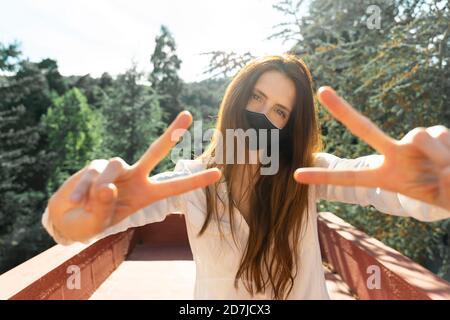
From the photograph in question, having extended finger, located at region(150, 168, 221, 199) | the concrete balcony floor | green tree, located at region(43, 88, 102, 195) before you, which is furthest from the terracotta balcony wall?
green tree, located at region(43, 88, 102, 195)

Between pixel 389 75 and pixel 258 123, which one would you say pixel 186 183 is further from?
pixel 389 75

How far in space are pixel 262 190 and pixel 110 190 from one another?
1.84 ft

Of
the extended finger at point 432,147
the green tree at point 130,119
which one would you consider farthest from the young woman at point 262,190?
the green tree at point 130,119

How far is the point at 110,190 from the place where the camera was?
0.89m

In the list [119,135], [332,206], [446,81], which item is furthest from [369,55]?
[119,135]

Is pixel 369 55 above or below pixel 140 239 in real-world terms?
above

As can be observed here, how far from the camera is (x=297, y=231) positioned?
4.06ft

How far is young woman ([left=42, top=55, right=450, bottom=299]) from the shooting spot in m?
0.92

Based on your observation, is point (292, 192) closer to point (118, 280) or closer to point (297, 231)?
point (297, 231)

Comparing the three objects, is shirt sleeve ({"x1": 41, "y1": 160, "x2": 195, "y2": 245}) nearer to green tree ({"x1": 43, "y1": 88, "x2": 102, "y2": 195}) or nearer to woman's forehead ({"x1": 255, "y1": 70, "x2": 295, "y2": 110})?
woman's forehead ({"x1": 255, "y1": 70, "x2": 295, "y2": 110})

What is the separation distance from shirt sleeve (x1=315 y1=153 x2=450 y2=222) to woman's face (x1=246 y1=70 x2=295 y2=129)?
205 mm

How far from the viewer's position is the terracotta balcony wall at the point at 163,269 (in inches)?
82.2
